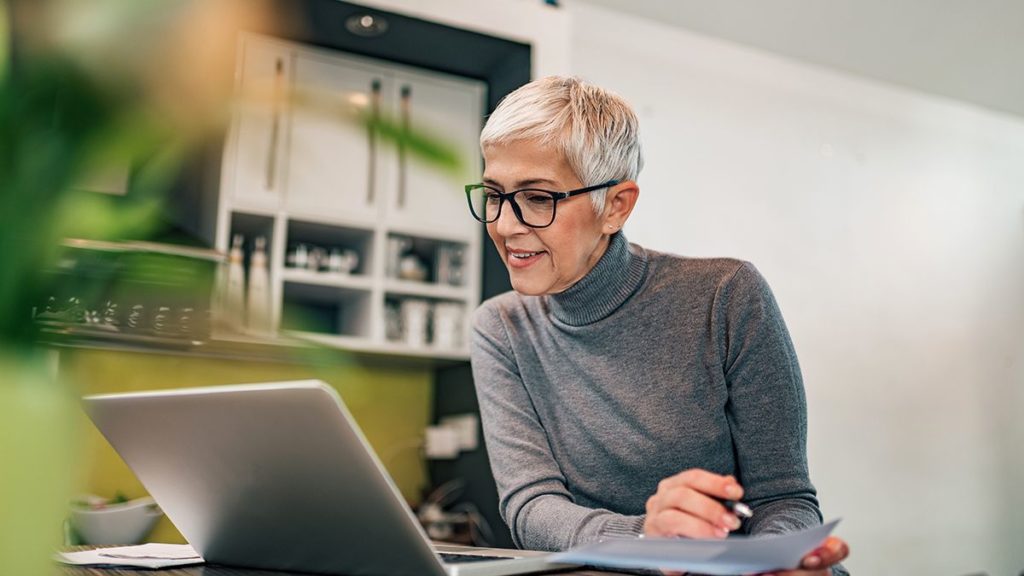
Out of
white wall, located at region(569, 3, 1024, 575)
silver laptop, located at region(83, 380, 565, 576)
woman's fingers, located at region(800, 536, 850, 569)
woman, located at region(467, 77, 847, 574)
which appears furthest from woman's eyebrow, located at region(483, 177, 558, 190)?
white wall, located at region(569, 3, 1024, 575)

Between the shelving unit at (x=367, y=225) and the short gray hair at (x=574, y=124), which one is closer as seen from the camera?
the short gray hair at (x=574, y=124)

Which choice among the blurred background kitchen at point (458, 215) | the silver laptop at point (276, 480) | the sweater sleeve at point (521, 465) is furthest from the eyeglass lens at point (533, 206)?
the silver laptop at point (276, 480)

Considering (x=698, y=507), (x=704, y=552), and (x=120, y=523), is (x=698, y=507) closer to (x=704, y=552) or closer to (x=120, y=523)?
(x=704, y=552)

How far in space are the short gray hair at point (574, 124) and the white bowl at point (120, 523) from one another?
4.02ft

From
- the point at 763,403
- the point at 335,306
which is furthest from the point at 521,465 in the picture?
the point at 335,306

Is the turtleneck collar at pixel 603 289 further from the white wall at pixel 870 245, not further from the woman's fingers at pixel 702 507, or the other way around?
the white wall at pixel 870 245

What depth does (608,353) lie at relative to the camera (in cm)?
139

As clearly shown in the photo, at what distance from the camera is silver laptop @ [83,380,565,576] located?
695 millimetres

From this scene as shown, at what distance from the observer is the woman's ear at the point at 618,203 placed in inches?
54.5

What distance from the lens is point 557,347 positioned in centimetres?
144

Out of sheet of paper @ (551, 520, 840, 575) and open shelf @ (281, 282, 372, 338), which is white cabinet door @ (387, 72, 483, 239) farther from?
sheet of paper @ (551, 520, 840, 575)

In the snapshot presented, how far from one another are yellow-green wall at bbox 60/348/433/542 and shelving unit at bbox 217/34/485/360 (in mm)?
215

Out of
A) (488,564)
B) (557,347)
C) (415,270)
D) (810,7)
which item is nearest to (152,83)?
(488,564)

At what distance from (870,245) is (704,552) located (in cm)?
389
